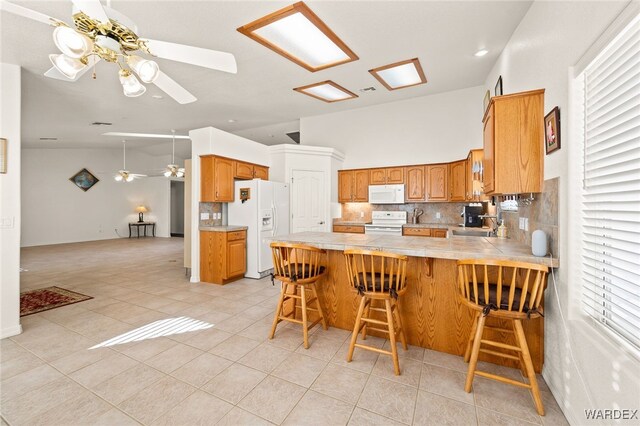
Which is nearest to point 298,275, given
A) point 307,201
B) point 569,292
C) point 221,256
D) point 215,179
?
point 569,292

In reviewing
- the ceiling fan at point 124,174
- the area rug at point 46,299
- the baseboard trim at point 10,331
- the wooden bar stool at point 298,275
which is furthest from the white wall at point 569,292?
the ceiling fan at point 124,174

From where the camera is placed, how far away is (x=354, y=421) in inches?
63.7

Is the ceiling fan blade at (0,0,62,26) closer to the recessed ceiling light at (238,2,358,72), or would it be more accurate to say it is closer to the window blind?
the recessed ceiling light at (238,2,358,72)

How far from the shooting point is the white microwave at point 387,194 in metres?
5.33

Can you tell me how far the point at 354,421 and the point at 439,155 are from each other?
4.69m

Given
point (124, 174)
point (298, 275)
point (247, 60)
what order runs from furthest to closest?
point (124, 174), point (247, 60), point (298, 275)

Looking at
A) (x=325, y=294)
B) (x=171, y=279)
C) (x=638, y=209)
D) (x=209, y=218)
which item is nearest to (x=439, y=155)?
(x=325, y=294)

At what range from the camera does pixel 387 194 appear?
538 cm

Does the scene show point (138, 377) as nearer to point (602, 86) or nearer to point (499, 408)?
point (499, 408)

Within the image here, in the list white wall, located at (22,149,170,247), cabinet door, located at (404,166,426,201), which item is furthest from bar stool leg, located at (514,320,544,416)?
white wall, located at (22,149,170,247)

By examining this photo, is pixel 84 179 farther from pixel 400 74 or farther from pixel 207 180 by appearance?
pixel 400 74

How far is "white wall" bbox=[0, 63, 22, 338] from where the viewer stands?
2.71 m

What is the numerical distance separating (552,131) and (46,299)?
19.6 ft

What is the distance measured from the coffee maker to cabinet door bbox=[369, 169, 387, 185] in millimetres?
1631
